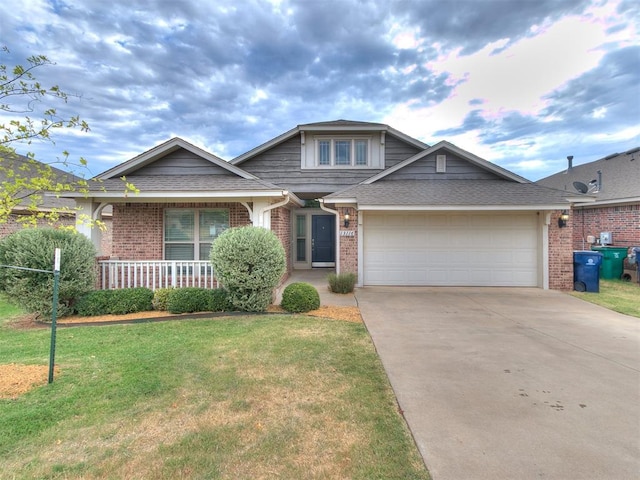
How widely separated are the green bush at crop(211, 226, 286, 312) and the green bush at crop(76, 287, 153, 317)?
5.88ft

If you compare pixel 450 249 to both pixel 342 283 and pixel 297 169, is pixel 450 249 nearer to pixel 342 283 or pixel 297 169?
pixel 342 283

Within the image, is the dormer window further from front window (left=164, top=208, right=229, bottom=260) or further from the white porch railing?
the white porch railing

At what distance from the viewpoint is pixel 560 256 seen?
31.1ft

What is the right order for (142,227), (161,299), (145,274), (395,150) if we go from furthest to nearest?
(395,150), (142,227), (145,274), (161,299)

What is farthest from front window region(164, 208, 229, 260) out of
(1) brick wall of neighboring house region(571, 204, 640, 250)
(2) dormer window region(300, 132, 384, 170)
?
(1) brick wall of neighboring house region(571, 204, 640, 250)

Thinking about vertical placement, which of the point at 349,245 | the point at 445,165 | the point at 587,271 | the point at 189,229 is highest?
the point at 445,165

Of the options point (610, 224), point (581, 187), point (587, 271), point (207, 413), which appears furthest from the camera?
point (581, 187)

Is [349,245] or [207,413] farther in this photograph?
[349,245]

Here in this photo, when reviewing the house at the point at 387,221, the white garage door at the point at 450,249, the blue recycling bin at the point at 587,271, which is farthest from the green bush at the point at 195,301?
the blue recycling bin at the point at 587,271

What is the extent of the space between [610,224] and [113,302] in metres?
17.4

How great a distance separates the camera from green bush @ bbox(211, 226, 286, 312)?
6.43 metres

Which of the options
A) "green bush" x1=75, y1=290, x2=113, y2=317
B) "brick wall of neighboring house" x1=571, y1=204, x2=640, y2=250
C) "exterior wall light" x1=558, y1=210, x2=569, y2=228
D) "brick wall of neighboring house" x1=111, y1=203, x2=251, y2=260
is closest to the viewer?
"green bush" x1=75, y1=290, x2=113, y2=317

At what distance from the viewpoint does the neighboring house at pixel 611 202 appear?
483 inches

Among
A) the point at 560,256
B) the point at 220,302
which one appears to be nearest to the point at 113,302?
the point at 220,302
